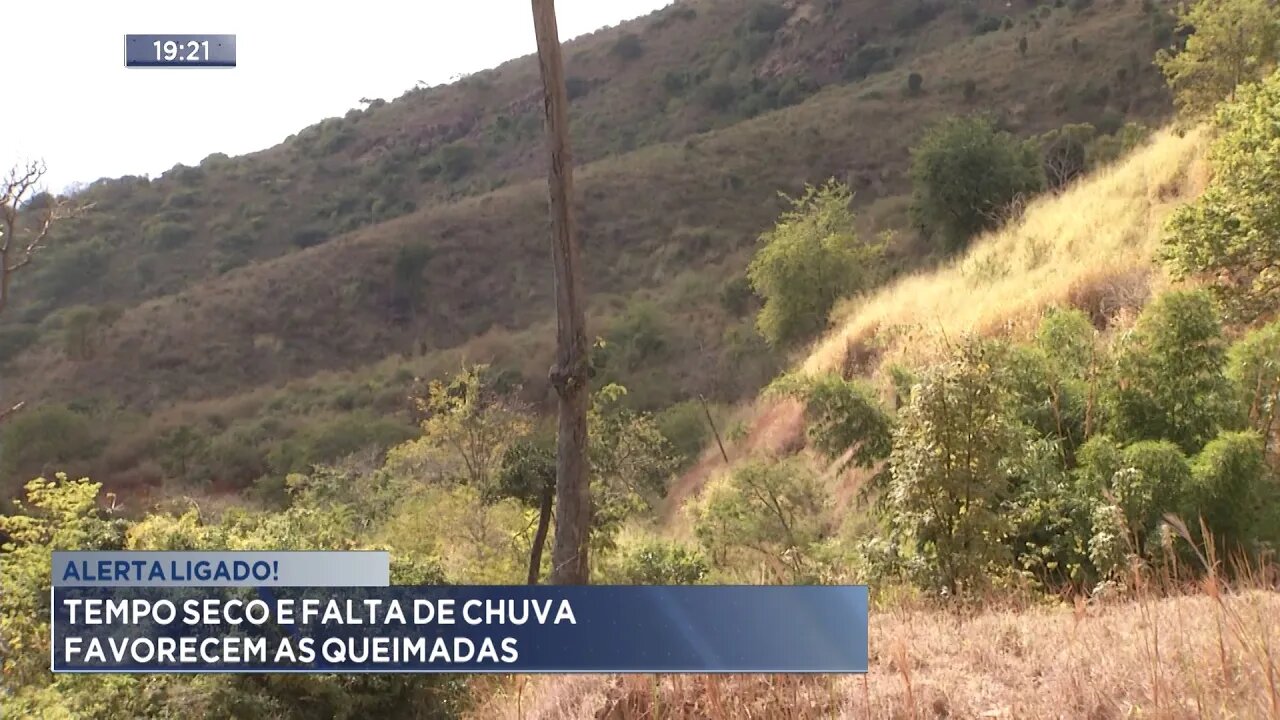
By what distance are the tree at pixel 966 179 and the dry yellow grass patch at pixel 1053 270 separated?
6071 mm

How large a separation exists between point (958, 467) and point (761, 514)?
445 cm

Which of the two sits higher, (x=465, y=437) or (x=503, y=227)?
(x=503, y=227)

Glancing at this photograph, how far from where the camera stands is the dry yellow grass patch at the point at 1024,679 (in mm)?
2760

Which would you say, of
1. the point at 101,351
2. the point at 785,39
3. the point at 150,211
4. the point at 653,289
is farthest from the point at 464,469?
the point at 785,39

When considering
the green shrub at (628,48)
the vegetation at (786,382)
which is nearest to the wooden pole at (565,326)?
the vegetation at (786,382)

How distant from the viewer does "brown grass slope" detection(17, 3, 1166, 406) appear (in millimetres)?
36438

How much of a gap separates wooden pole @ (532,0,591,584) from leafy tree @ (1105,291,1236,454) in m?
3.48

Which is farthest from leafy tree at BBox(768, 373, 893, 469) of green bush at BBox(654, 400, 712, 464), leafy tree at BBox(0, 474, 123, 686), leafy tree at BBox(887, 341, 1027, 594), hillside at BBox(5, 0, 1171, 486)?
hillside at BBox(5, 0, 1171, 486)

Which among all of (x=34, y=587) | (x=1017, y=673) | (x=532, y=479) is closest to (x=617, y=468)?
(x=532, y=479)

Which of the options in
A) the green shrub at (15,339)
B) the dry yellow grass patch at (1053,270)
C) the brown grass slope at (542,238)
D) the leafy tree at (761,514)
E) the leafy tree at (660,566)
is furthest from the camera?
the brown grass slope at (542,238)

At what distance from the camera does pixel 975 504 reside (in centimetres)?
518

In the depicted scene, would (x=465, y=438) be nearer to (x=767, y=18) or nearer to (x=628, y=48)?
(x=628, y=48)

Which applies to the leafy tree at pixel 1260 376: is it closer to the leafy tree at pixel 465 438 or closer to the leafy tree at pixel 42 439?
the leafy tree at pixel 465 438

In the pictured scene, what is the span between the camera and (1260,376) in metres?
5.94
